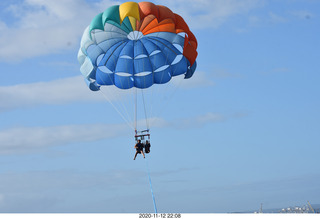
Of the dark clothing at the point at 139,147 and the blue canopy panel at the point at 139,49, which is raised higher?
the blue canopy panel at the point at 139,49

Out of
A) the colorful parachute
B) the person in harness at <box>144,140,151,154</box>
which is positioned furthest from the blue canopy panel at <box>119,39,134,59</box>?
the person in harness at <box>144,140,151,154</box>

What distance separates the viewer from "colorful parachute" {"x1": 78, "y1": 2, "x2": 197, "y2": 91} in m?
28.8

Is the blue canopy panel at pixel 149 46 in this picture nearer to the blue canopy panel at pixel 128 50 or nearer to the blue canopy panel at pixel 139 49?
the blue canopy panel at pixel 139 49

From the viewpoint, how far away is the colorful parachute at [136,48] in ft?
94.6

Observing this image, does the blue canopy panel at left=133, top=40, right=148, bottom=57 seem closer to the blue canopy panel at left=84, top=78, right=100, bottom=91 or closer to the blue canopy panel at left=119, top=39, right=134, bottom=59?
the blue canopy panel at left=119, top=39, right=134, bottom=59

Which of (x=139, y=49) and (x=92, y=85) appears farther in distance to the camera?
(x=92, y=85)

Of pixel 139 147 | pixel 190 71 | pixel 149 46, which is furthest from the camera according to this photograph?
pixel 190 71

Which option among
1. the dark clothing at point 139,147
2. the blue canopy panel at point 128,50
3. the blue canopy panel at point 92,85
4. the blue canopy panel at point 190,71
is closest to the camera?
the dark clothing at point 139,147

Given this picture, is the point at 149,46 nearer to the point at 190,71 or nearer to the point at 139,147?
the point at 190,71

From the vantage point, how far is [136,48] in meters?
30.5

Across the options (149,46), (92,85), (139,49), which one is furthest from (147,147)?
(149,46)

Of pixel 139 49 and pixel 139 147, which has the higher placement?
pixel 139 49

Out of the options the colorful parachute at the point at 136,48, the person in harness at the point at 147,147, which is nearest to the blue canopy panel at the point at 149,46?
the colorful parachute at the point at 136,48

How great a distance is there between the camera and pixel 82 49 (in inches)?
1185
